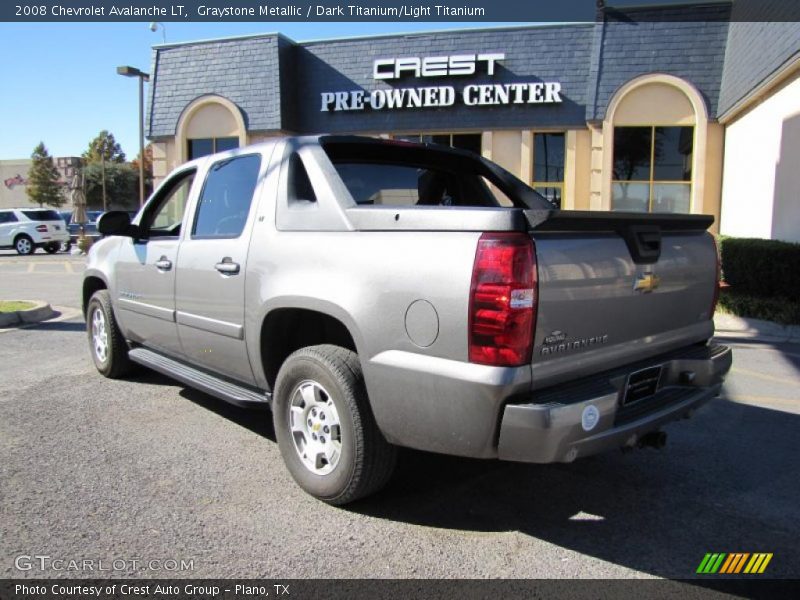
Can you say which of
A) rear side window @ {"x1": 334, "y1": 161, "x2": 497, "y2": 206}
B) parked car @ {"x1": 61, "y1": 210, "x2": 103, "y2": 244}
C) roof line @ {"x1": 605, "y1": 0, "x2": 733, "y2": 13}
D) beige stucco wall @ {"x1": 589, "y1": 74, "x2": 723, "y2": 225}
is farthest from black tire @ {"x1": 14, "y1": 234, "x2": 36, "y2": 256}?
rear side window @ {"x1": 334, "y1": 161, "x2": 497, "y2": 206}

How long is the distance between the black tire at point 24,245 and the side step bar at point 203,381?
A: 23.0 meters

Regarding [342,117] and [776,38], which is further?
[342,117]

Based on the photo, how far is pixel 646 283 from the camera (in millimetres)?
3154

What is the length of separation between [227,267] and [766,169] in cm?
1140

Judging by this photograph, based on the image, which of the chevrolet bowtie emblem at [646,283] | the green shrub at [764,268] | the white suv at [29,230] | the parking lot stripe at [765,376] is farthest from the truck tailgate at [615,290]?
the white suv at [29,230]

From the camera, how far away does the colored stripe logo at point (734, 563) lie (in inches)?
110

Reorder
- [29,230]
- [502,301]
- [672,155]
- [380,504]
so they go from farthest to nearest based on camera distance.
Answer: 1. [29,230]
2. [672,155]
3. [380,504]
4. [502,301]

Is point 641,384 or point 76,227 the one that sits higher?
point 76,227

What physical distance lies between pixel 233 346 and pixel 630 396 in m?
2.26

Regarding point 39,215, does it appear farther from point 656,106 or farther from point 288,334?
point 288,334

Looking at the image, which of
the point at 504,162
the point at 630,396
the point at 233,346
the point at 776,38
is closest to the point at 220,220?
the point at 233,346

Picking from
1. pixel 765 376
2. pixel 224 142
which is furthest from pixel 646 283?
pixel 224 142

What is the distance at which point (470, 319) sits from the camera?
2.62 metres

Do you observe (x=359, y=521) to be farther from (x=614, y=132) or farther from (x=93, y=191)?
(x=93, y=191)
